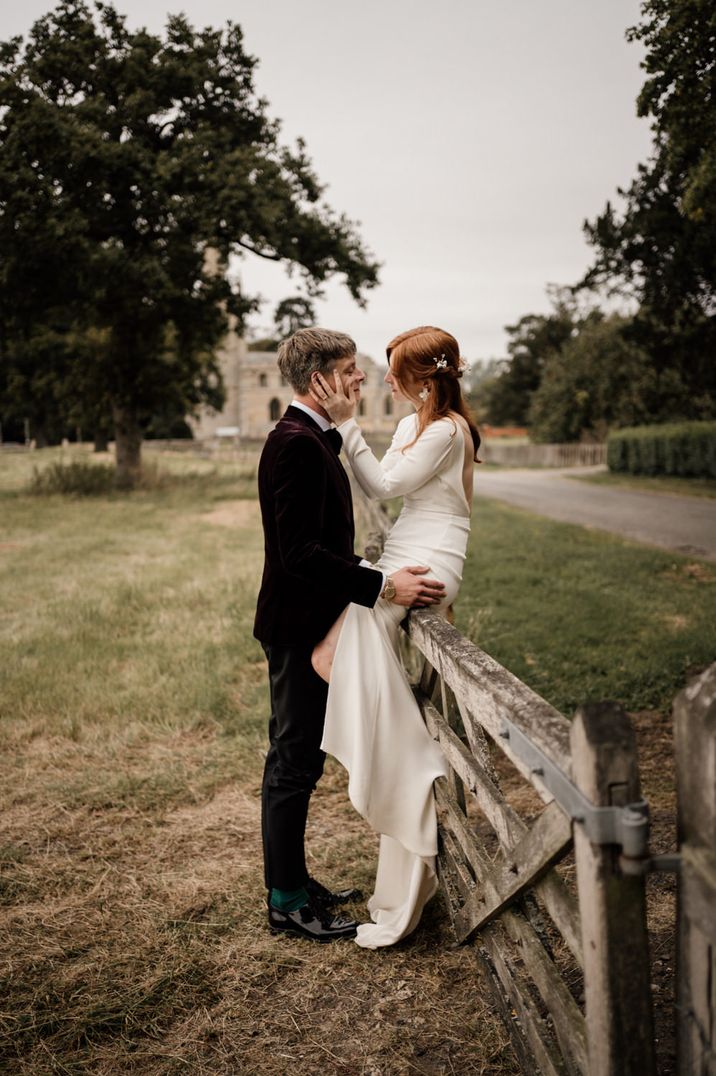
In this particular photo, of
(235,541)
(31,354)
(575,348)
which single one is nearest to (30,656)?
(235,541)

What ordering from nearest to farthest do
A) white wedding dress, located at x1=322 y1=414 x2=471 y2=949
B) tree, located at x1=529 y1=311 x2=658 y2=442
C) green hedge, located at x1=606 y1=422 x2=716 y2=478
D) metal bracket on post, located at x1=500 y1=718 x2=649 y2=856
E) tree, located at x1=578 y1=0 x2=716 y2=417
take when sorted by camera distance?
metal bracket on post, located at x1=500 y1=718 x2=649 y2=856, white wedding dress, located at x1=322 y1=414 x2=471 y2=949, tree, located at x1=578 y1=0 x2=716 y2=417, green hedge, located at x1=606 y1=422 x2=716 y2=478, tree, located at x1=529 y1=311 x2=658 y2=442

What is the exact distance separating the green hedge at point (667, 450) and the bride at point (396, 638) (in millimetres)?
21187

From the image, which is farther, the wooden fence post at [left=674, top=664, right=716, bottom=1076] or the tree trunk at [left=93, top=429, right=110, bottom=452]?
the tree trunk at [left=93, top=429, right=110, bottom=452]

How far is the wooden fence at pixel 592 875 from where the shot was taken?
4.76 ft

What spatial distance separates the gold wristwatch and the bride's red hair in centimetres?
58

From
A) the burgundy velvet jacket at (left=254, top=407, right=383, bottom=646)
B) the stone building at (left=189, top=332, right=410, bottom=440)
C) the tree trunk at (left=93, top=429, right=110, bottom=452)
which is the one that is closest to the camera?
the burgundy velvet jacket at (left=254, top=407, right=383, bottom=646)

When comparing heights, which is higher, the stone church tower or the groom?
the stone church tower

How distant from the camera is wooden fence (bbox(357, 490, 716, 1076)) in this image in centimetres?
145

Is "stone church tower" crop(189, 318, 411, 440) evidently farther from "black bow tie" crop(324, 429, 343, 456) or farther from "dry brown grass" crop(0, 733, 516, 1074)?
"black bow tie" crop(324, 429, 343, 456)

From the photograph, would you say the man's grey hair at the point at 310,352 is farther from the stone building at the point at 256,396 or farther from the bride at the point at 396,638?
the stone building at the point at 256,396

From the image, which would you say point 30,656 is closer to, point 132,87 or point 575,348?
point 132,87

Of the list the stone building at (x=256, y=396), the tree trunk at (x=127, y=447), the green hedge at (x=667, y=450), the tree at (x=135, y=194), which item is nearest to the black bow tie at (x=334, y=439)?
the tree at (x=135, y=194)

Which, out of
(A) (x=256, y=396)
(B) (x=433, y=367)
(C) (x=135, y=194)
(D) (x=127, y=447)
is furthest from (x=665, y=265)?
(A) (x=256, y=396)

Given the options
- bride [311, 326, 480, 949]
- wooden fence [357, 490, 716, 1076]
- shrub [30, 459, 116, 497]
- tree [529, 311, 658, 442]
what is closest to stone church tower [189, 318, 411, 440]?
tree [529, 311, 658, 442]
